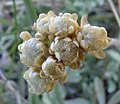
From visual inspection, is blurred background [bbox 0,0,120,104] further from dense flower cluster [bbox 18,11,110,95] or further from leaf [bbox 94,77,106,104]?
dense flower cluster [bbox 18,11,110,95]

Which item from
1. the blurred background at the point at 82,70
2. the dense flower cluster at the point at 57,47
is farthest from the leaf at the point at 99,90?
the dense flower cluster at the point at 57,47

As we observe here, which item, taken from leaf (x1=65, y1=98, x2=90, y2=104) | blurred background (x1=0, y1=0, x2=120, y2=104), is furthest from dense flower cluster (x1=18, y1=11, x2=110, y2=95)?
leaf (x1=65, y1=98, x2=90, y2=104)

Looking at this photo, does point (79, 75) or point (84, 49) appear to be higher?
point (84, 49)

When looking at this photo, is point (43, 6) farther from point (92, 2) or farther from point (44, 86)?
point (44, 86)

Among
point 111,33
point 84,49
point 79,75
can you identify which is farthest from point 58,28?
point 111,33

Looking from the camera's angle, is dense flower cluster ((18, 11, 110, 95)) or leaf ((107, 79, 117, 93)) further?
leaf ((107, 79, 117, 93))

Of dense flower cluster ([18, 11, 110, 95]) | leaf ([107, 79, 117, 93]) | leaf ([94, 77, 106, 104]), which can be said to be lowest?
leaf ([107, 79, 117, 93])

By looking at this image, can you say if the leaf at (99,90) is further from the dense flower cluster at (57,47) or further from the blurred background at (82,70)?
the dense flower cluster at (57,47)
